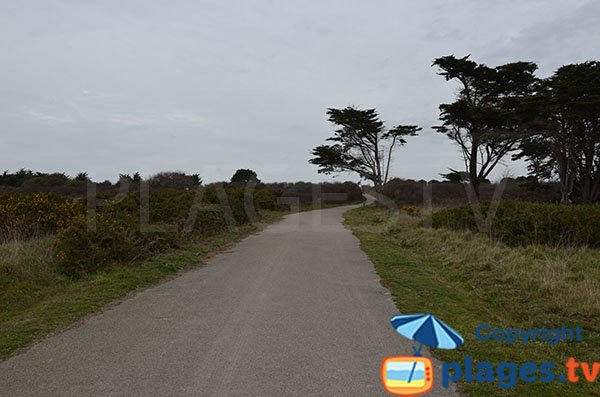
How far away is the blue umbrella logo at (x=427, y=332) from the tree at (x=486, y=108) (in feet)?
88.1

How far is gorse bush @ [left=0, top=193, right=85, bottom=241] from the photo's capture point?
12414 millimetres

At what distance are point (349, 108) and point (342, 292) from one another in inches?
1269

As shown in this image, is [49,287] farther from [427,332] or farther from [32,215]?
[427,332]

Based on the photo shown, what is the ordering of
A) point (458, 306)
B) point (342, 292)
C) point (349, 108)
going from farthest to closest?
point (349, 108)
point (342, 292)
point (458, 306)

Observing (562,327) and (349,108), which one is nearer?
(562,327)

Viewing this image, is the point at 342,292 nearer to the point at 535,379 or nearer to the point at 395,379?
the point at 535,379

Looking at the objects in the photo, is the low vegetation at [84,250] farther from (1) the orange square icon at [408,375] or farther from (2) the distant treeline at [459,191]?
(2) the distant treeline at [459,191]

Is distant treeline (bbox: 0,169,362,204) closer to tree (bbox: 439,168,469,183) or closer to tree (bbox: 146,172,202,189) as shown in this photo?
tree (bbox: 146,172,202,189)

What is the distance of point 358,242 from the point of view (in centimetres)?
1617

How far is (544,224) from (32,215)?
14796 millimetres

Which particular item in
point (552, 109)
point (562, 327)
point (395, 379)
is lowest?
point (562, 327)

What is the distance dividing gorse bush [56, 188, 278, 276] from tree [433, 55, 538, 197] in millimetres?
15012

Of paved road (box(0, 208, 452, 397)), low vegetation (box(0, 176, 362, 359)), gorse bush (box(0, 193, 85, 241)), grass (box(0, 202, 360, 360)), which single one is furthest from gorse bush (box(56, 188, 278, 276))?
paved road (box(0, 208, 452, 397))

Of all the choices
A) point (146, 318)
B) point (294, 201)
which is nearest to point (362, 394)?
point (146, 318)
